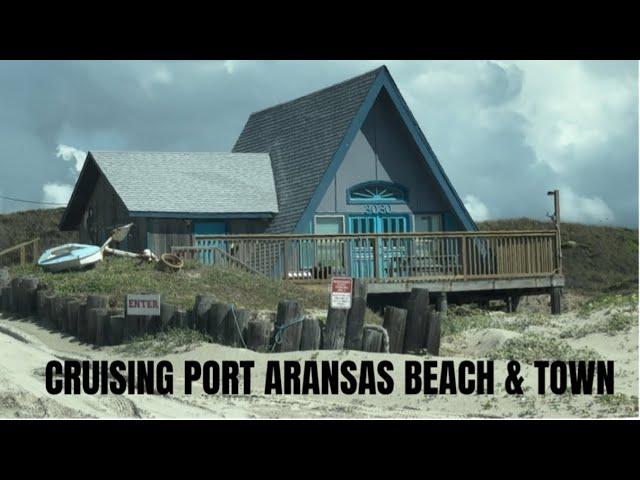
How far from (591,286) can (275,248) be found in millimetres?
18698

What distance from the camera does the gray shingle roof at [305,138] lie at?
32562 mm

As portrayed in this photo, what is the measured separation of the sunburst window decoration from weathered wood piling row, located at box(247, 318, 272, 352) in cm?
1455

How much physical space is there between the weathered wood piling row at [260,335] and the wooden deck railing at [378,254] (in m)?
9.43

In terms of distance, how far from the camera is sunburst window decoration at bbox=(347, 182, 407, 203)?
1314 inches

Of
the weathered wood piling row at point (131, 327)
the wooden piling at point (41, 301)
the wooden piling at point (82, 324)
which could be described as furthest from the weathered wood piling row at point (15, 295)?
the weathered wood piling row at point (131, 327)

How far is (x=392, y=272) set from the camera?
1170 inches

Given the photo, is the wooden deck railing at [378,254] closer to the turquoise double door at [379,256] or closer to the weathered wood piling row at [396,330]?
the turquoise double door at [379,256]

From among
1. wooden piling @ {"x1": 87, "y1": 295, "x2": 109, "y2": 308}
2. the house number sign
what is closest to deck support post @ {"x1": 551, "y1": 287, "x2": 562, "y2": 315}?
the house number sign

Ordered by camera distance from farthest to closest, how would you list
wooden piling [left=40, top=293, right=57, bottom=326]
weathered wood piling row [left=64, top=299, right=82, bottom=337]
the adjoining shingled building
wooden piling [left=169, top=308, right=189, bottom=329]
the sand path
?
the adjoining shingled building, wooden piling [left=40, top=293, right=57, bottom=326], weathered wood piling row [left=64, top=299, right=82, bottom=337], wooden piling [left=169, top=308, right=189, bottom=329], the sand path

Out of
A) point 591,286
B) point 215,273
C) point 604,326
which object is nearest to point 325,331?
point 604,326

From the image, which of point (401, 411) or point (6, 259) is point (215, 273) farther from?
point (6, 259)

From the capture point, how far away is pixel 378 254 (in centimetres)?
2978

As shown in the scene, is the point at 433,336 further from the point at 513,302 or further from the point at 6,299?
the point at 513,302

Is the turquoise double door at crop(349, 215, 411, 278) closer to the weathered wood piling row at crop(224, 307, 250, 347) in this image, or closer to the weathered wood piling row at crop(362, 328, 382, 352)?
the weathered wood piling row at crop(224, 307, 250, 347)
